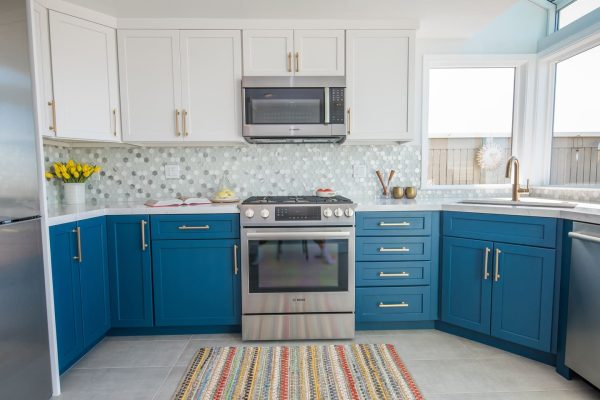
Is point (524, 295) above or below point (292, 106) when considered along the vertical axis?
below

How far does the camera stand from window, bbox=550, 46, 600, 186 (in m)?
2.44

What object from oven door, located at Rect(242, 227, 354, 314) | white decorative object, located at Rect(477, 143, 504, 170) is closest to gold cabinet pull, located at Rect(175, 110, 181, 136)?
oven door, located at Rect(242, 227, 354, 314)

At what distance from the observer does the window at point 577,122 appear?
244 centimetres

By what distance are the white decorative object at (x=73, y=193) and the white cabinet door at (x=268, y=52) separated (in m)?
1.58

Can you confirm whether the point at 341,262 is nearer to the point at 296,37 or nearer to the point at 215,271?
the point at 215,271

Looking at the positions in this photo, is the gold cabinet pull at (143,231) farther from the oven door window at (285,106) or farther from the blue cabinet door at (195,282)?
the oven door window at (285,106)

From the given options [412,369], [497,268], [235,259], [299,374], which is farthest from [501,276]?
[235,259]

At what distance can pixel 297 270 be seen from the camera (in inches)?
89.7

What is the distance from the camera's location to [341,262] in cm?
229

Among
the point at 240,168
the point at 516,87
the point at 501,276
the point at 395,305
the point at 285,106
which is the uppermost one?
the point at 516,87

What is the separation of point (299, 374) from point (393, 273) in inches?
37.8

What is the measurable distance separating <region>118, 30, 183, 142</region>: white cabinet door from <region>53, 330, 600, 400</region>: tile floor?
1512mm

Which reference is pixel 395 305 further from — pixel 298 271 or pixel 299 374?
pixel 299 374

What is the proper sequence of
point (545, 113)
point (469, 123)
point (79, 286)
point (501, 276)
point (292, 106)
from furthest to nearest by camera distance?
point (469, 123) → point (545, 113) → point (292, 106) → point (501, 276) → point (79, 286)
